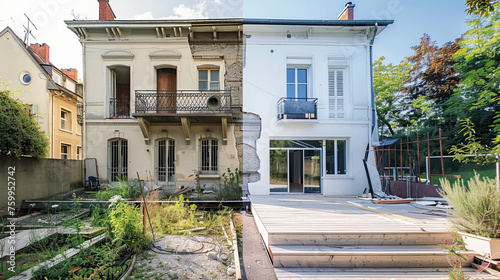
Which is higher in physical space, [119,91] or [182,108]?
[119,91]

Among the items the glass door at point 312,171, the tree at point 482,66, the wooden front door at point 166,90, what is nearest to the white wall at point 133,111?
the wooden front door at point 166,90

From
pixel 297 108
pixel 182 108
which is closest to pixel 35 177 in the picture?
pixel 182 108

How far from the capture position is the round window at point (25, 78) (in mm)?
3096

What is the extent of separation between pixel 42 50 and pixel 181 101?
2.62 metres

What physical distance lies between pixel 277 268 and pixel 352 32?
20.4 ft

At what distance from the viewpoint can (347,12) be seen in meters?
5.95

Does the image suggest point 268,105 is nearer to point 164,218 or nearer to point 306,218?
point 306,218

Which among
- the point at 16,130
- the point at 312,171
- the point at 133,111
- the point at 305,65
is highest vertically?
the point at 305,65

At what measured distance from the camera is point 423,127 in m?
5.11

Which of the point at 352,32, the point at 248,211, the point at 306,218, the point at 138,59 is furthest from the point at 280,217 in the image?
the point at 352,32

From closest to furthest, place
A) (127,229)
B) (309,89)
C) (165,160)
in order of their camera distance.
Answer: (127,229) → (165,160) → (309,89)

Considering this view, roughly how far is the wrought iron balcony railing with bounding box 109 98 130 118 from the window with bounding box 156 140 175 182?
1.07 meters

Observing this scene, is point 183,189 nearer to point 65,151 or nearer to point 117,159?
point 117,159

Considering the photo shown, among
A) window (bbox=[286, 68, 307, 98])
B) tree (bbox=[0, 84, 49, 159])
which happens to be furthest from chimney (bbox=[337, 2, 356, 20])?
tree (bbox=[0, 84, 49, 159])
